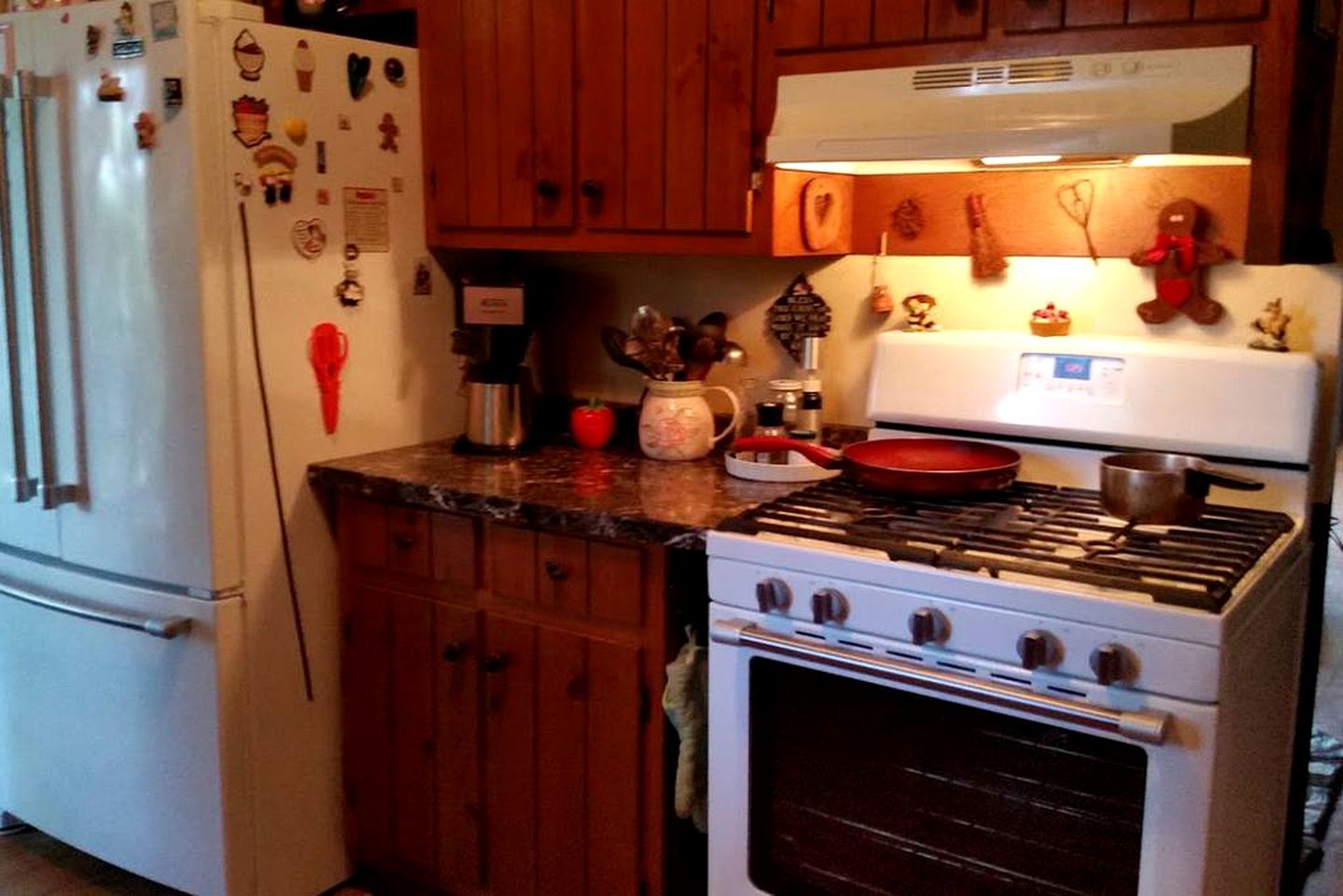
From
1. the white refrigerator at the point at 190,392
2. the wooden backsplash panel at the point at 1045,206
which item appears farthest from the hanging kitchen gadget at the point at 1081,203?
the white refrigerator at the point at 190,392

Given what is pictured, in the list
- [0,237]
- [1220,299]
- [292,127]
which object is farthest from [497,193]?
[1220,299]

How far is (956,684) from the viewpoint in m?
1.73

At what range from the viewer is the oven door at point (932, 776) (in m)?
1.62

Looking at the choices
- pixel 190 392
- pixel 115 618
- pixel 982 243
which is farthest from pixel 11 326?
pixel 982 243

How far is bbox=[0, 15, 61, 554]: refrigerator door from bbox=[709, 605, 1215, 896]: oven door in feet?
4.80

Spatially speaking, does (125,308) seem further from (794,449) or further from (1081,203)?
(1081,203)

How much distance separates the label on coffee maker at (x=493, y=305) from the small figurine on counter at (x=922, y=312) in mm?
796

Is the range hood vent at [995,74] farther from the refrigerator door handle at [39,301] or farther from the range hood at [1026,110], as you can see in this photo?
the refrigerator door handle at [39,301]

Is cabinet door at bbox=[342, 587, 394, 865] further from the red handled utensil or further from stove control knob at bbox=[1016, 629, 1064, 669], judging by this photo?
stove control knob at bbox=[1016, 629, 1064, 669]

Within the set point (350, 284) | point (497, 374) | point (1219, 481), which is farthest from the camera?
point (497, 374)

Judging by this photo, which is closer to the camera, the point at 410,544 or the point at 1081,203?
the point at 1081,203

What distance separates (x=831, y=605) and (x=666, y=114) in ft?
3.30

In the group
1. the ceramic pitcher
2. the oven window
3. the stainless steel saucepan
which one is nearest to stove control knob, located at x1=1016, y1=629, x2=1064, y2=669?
the oven window

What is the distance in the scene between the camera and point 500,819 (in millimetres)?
2363
